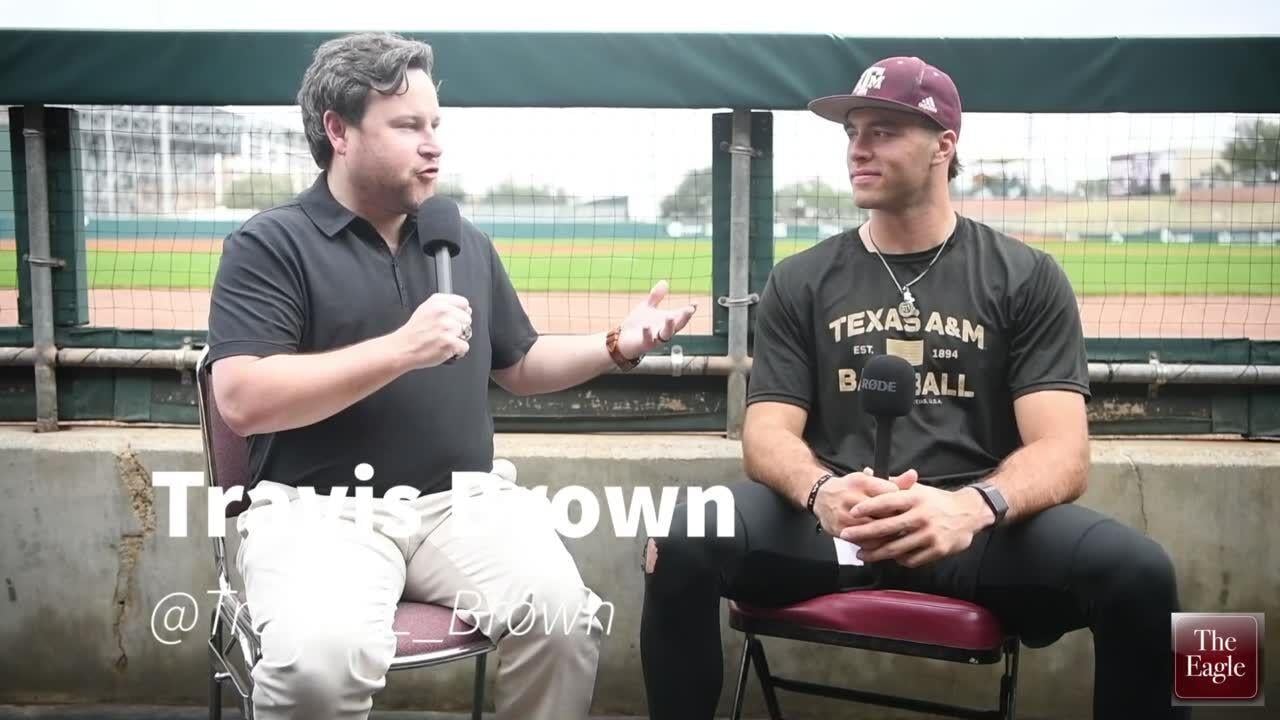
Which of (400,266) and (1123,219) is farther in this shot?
(1123,219)

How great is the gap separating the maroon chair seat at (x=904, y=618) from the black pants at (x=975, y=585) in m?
0.06

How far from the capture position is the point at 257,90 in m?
3.24

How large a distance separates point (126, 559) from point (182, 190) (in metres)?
1.86

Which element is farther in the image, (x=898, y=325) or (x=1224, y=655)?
(x=1224, y=655)

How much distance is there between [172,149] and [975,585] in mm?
3230

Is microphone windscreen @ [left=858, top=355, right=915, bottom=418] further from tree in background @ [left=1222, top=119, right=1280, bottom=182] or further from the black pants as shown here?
tree in background @ [left=1222, top=119, right=1280, bottom=182]

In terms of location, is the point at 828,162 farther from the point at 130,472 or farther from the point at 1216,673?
the point at 130,472

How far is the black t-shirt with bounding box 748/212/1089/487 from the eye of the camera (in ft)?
8.59

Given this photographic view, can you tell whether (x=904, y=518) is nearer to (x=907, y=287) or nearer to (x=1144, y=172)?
(x=907, y=287)

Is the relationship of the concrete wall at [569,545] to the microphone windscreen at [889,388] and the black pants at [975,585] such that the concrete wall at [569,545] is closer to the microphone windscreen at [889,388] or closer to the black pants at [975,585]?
the black pants at [975,585]

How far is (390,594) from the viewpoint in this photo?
2.30 meters

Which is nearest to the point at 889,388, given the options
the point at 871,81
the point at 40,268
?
the point at 871,81

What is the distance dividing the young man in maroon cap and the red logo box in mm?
549

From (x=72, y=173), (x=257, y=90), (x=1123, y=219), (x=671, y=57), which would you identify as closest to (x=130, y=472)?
(x=72, y=173)
